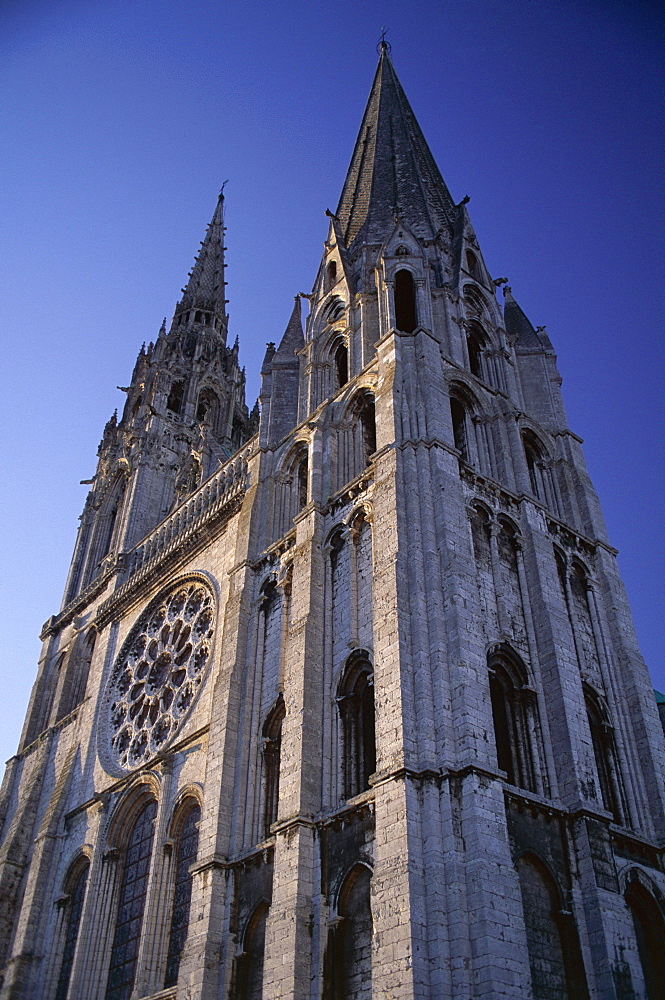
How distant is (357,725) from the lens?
52.1 ft

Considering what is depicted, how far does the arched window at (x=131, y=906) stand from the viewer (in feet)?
59.8

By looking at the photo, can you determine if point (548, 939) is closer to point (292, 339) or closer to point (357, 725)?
point (357, 725)

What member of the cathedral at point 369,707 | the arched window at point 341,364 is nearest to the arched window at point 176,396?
the cathedral at point 369,707

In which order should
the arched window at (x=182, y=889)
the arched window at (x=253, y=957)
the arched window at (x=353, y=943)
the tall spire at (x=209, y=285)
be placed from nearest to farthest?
1. the arched window at (x=353, y=943)
2. the arched window at (x=253, y=957)
3. the arched window at (x=182, y=889)
4. the tall spire at (x=209, y=285)

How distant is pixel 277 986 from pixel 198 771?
5.91 meters

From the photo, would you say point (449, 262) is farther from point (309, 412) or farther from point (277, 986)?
point (277, 986)

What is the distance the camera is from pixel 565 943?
13.1m

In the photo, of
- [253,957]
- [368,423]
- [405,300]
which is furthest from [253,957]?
[405,300]

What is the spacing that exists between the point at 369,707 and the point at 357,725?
1.31ft

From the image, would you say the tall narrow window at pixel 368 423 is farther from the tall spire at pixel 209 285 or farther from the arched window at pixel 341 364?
the tall spire at pixel 209 285

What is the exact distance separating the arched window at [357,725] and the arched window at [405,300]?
405 inches

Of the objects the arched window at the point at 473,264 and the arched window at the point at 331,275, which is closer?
the arched window at the point at 331,275

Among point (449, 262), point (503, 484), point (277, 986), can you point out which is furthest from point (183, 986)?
point (449, 262)

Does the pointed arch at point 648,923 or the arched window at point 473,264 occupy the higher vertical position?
the arched window at point 473,264
